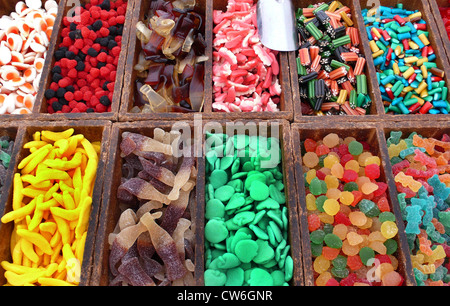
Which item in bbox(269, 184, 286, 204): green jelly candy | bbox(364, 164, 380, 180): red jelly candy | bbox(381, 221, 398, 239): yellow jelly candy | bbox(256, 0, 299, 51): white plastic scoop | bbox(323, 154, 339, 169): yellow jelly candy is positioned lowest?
bbox(381, 221, 398, 239): yellow jelly candy

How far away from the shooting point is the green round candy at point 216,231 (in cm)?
132

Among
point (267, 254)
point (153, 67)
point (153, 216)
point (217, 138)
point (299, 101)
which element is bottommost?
point (267, 254)

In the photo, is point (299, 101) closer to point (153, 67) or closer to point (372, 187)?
point (372, 187)

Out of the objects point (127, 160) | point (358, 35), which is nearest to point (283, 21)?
point (358, 35)

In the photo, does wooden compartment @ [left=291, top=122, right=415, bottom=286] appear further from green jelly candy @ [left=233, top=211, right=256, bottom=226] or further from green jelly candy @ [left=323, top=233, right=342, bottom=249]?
green jelly candy @ [left=233, top=211, right=256, bottom=226]

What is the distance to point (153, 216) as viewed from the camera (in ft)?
4.33

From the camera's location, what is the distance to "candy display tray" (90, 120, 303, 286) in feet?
4.20

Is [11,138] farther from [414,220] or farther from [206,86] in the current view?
[414,220]

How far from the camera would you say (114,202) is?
1454 mm

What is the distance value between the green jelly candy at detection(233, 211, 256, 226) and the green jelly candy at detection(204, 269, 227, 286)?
202 millimetres

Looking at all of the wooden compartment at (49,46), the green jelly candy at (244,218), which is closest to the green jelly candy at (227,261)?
the green jelly candy at (244,218)

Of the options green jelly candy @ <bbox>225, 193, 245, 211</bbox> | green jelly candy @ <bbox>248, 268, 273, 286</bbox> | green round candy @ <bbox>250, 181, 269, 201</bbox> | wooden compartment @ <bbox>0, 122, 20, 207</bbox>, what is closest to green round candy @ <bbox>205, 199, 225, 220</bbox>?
green jelly candy @ <bbox>225, 193, 245, 211</bbox>

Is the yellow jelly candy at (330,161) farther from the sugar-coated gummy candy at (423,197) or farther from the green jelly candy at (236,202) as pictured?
the green jelly candy at (236,202)
